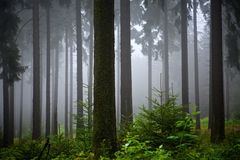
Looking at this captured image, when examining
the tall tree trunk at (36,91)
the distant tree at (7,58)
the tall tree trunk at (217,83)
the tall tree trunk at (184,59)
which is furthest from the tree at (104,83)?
the distant tree at (7,58)

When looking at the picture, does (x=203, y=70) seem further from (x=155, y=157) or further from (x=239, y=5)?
(x=155, y=157)

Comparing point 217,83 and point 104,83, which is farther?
point 217,83

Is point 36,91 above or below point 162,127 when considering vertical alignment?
above

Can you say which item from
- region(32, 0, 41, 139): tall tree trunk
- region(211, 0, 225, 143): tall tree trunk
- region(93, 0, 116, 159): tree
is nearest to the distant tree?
region(32, 0, 41, 139): tall tree trunk

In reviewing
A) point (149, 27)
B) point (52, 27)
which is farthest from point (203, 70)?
point (52, 27)

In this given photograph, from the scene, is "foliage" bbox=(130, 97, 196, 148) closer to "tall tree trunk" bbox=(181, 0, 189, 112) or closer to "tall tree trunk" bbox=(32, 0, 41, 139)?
"tall tree trunk" bbox=(181, 0, 189, 112)

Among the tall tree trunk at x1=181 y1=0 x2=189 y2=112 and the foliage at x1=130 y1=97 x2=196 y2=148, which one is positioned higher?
the tall tree trunk at x1=181 y1=0 x2=189 y2=112

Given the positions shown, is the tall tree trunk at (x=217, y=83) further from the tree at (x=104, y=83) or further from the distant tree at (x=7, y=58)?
the distant tree at (x=7, y=58)

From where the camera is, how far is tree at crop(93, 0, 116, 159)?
6.18m

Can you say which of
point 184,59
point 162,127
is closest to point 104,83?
point 162,127

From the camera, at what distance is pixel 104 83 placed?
6332mm

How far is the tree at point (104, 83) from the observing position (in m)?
6.18

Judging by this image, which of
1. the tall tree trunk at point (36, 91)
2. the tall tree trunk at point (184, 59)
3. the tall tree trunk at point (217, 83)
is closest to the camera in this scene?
the tall tree trunk at point (217, 83)

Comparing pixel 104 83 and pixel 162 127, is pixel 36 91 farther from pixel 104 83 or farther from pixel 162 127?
pixel 162 127
